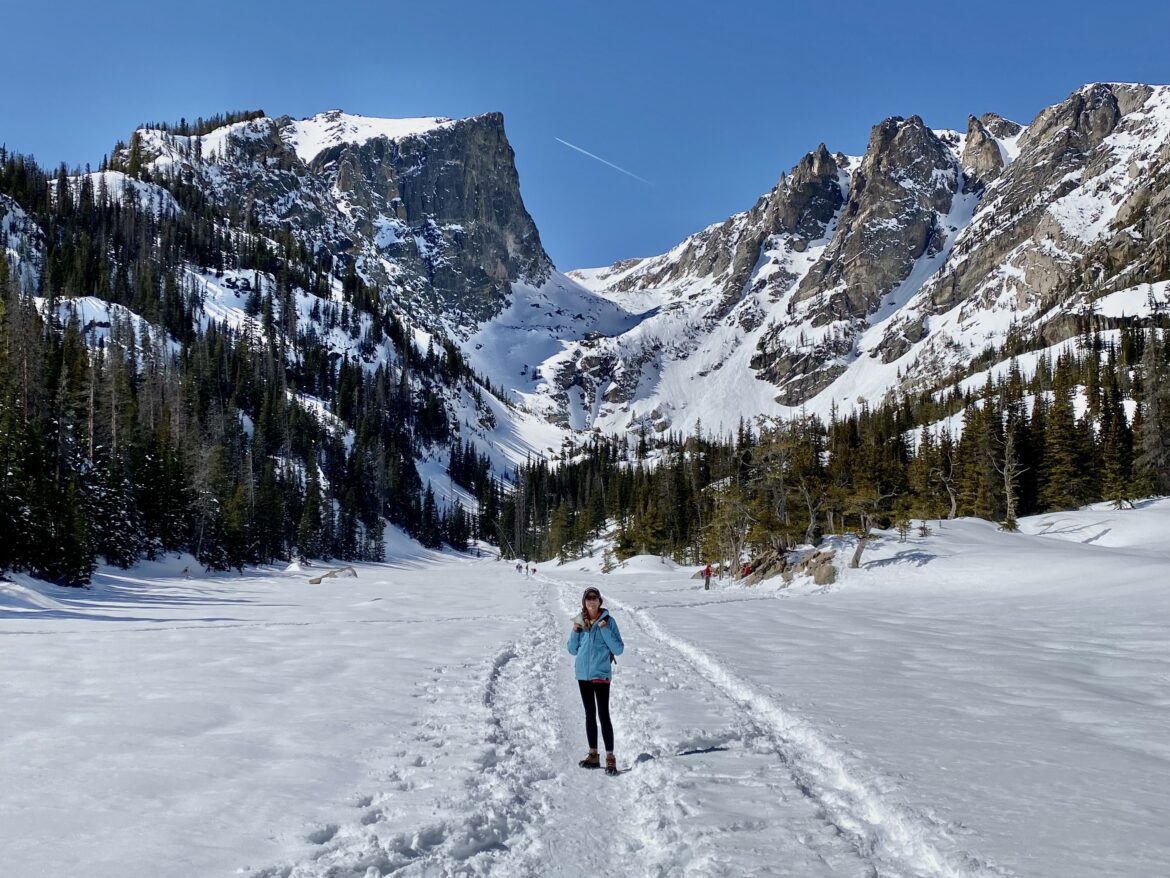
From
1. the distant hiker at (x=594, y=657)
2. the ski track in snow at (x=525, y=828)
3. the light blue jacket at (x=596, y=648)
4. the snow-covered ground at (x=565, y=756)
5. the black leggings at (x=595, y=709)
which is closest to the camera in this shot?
the ski track in snow at (x=525, y=828)

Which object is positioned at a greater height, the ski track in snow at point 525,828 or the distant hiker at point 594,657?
the distant hiker at point 594,657

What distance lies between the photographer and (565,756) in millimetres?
8453

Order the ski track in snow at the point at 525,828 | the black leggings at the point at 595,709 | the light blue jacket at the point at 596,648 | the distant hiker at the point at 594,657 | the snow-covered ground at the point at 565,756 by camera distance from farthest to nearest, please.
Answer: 1. the light blue jacket at the point at 596,648
2. the distant hiker at the point at 594,657
3. the black leggings at the point at 595,709
4. the snow-covered ground at the point at 565,756
5. the ski track in snow at the point at 525,828

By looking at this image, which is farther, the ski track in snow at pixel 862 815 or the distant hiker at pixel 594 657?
the distant hiker at pixel 594 657

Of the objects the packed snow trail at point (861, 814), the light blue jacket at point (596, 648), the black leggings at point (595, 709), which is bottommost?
the packed snow trail at point (861, 814)

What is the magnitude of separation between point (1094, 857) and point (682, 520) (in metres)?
91.5

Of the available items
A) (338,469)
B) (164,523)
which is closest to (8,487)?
(164,523)

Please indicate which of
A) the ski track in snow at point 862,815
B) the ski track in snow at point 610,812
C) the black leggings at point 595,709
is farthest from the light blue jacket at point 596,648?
the ski track in snow at point 862,815

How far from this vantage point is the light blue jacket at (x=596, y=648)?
8492mm

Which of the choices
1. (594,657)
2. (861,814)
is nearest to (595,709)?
(594,657)

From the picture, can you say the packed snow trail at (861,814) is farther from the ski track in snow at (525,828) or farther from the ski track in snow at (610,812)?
the ski track in snow at (525,828)

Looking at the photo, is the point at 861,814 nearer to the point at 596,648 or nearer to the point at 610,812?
the point at 610,812

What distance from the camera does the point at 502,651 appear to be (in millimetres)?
16203

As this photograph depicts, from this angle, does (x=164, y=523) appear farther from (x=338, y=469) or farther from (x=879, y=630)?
(x=338, y=469)
